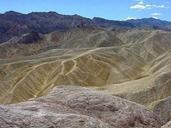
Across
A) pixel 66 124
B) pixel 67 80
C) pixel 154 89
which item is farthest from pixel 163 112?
pixel 67 80

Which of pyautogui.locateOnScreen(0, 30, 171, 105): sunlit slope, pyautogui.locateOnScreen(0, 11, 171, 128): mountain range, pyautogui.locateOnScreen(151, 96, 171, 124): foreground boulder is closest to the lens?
pyautogui.locateOnScreen(0, 11, 171, 128): mountain range

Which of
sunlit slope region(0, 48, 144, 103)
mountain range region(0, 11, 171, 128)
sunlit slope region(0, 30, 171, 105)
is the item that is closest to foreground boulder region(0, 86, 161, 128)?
mountain range region(0, 11, 171, 128)

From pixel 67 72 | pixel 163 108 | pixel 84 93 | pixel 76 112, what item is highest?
pixel 84 93

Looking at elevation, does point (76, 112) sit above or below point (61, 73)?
above

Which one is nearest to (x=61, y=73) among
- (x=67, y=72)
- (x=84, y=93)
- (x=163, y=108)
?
(x=67, y=72)

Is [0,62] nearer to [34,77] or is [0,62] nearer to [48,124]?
[34,77]

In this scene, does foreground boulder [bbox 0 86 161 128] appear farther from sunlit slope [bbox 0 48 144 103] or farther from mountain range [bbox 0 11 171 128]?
sunlit slope [bbox 0 48 144 103]

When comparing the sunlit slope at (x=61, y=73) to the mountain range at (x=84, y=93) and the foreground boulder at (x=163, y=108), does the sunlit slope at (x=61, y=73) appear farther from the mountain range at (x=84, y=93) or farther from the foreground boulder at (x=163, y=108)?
the foreground boulder at (x=163, y=108)

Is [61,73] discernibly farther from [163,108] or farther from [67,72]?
[163,108]
